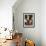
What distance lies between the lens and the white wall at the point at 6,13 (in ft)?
16.2

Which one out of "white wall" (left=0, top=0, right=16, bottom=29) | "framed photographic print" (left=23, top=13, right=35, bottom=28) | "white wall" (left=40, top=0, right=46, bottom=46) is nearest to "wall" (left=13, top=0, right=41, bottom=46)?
"framed photographic print" (left=23, top=13, right=35, bottom=28)

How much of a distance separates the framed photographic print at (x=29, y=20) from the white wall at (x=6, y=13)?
1.19 meters

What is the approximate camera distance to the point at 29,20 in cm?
602

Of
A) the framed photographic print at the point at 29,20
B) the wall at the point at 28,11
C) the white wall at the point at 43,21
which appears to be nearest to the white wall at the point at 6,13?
the wall at the point at 28,11

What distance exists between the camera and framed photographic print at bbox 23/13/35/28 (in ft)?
19.7

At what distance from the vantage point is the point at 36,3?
6.07 m

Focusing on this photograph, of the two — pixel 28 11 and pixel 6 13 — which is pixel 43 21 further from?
pixel 6 13

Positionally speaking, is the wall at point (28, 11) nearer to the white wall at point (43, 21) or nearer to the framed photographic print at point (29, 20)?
the framed photographic print at point (29, 20)

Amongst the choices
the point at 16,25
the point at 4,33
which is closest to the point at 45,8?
the point at 16,25

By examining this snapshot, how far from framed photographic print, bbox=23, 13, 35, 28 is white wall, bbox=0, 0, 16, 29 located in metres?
1.19

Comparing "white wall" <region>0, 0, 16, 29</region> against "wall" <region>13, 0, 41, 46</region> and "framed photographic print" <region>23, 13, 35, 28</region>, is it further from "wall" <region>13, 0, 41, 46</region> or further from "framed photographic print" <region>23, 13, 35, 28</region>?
"framed photographic print" <region>23, 13, 35, 28</region>

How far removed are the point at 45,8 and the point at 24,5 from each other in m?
1.20

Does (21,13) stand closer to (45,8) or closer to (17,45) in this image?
(45,8)

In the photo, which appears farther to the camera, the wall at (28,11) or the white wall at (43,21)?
the wall at (28,11)
